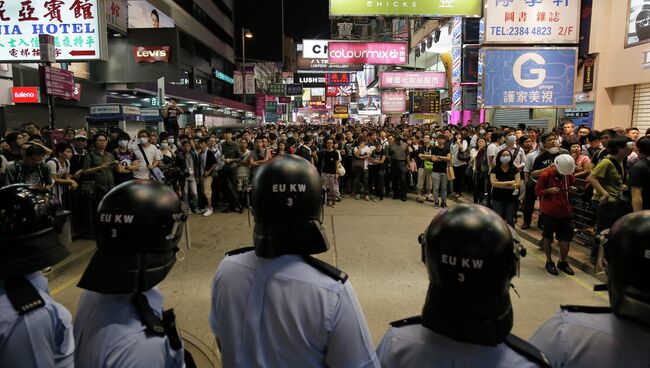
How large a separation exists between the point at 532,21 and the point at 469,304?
33.4 ft

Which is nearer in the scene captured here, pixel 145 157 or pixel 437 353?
pixel 437 353

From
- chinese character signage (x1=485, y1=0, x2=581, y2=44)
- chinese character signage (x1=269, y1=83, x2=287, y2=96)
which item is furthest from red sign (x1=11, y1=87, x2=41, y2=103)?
chinese character signage (x1=269, y1=83, x2=287, y2=96)

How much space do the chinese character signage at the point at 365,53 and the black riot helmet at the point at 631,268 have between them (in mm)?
15373

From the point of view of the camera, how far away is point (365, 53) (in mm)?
16578

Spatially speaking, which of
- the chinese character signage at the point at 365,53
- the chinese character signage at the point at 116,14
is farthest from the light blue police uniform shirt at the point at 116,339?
the chinese character signage at the point at 116,14

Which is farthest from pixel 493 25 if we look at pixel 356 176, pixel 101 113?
pixel 101 113

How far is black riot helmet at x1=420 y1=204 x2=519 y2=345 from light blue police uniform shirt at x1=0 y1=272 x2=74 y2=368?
1.40m

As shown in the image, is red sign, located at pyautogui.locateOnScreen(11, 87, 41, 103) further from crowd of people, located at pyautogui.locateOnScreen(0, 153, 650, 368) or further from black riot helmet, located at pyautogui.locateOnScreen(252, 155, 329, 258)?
black riot helmet, located at pyautogui.locateOnScreen(252, 155, 329, 258)

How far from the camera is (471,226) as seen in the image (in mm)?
1431

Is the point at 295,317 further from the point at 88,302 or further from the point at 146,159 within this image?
the point at 146,159

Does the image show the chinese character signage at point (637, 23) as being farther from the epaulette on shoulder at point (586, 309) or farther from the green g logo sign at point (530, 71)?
the epaulette on shoulder at point (586, 309)

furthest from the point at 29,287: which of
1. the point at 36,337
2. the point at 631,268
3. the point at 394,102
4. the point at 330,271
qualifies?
the point at 394,102

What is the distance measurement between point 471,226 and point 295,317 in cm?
69

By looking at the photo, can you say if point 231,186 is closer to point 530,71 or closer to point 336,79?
point 530,71
